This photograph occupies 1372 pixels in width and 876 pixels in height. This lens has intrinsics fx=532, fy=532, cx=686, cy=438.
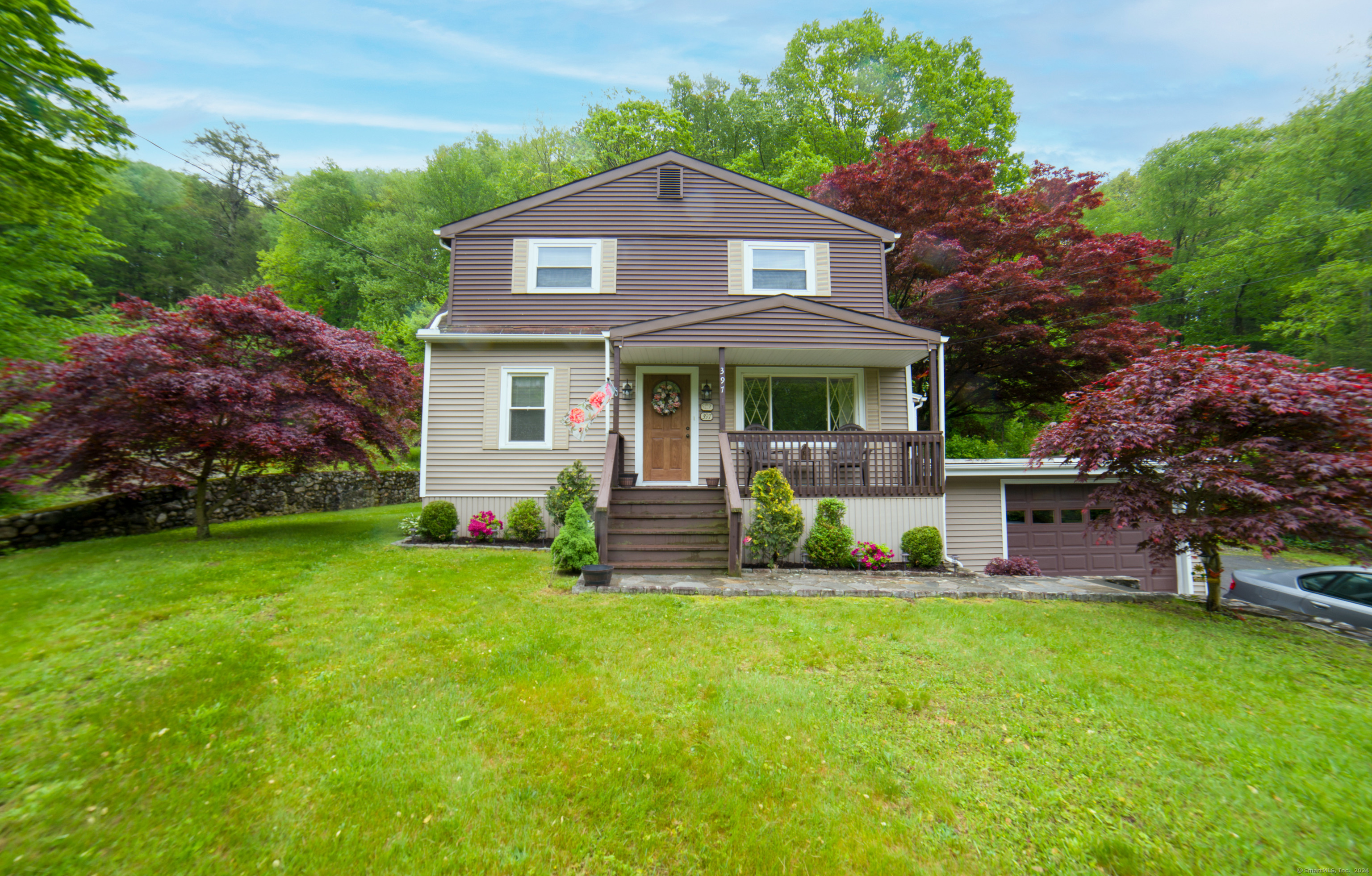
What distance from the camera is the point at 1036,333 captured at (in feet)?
44.9

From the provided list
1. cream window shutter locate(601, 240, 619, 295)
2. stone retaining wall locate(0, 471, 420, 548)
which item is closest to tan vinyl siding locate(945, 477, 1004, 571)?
cream window shutter locate(601, 240, 619, 295)

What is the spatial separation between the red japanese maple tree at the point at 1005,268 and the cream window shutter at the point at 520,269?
9837mm

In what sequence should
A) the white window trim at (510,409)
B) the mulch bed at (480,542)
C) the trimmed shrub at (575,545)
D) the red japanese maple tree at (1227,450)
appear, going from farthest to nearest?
the white window trim at (510,409) < the mulch bed at (480,542) < the trimmed shrub at (575,545) < the red japanese maple tree at (1227,450)

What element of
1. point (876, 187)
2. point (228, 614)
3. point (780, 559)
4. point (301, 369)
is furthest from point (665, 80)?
point (228, 614)

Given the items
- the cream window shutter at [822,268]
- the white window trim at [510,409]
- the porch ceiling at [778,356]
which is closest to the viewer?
the porch ceiling at [778,356]

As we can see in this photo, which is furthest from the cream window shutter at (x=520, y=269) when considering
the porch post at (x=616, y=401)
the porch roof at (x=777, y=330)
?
the porch roof at (x=777, y=330)

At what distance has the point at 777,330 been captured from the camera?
8.65m

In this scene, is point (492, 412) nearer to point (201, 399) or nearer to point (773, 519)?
point (201, 399)

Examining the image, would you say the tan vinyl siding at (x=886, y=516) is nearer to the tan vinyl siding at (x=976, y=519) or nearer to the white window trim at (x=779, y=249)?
the tan vinyl siding at (x=976, y=519)

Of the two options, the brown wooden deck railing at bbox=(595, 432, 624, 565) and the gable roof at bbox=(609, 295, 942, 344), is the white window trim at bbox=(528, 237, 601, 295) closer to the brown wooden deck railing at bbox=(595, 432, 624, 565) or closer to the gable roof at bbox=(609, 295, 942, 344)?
the gable roof at bbox=(609, 295, 942, 344)

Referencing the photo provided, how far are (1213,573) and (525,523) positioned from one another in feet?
30.3

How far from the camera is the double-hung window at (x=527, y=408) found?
32.5ft

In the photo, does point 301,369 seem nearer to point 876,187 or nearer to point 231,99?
point 231,99

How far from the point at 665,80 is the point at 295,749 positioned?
29.4 m
